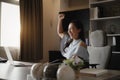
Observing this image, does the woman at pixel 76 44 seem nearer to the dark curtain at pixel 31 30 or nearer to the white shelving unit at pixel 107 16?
the white shelving unit at pixel 107 16

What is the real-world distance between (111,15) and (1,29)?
8.46ft

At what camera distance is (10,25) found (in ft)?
17.4

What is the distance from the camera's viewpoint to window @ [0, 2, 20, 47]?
5.20 m

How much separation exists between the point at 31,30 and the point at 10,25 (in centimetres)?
52

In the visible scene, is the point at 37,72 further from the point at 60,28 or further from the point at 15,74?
the point at 60,28

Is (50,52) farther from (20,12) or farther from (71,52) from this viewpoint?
(71,52)

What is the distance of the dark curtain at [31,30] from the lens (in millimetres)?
5258

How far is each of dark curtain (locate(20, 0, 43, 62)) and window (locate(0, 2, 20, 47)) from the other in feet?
0.70

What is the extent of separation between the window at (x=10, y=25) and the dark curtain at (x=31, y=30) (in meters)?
0.21

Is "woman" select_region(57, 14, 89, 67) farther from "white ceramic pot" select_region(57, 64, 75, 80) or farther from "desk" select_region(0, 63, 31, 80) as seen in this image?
"white ceramic pot" select_region(57, 64, 75, 80)

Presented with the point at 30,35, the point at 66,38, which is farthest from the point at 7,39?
the point at 66,38

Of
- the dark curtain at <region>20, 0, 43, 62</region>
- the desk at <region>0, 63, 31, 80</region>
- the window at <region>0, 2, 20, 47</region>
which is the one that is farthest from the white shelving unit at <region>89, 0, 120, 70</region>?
the desk at <region>0, 63, 31, 80</region>

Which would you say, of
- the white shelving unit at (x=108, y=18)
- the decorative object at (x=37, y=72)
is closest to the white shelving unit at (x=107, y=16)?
the white shelving unit at (x=108, y=18)

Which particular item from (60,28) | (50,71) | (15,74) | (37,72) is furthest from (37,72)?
(60,28)
